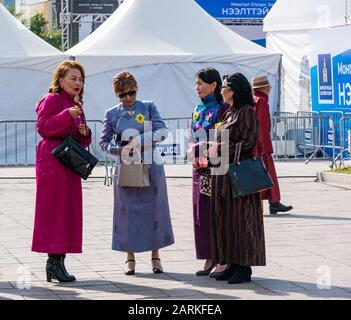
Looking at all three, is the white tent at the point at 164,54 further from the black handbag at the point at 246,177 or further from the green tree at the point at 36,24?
the green tree at the point at 36,24

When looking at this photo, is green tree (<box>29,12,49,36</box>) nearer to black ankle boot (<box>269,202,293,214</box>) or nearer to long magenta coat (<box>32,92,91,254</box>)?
black ankle boot (<box>269,202,293,214</box>)

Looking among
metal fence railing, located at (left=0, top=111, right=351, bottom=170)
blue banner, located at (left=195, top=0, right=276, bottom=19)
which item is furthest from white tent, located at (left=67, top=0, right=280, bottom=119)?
blue banner, located at (left=195, top=0, right=276, bottom=19)

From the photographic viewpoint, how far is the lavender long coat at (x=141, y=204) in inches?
356

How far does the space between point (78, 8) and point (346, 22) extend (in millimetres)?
38015

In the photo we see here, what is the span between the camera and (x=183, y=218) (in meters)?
12.9

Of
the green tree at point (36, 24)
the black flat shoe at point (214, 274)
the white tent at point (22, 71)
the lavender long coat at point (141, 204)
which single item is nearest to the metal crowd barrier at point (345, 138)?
the white tent at point (22, 71)

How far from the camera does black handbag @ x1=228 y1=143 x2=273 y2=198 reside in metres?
8.30

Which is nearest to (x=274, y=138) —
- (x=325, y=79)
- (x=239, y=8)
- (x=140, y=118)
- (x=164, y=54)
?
(x=325, y=79)

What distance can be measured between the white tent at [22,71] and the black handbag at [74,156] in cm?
1363

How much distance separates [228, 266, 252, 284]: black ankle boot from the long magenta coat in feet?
4.24

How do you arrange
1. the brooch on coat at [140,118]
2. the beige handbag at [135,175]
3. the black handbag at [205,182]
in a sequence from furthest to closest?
the brooch on coat at [140,118] → the beige handbag at [135,175] → the black handbag at [205,182]

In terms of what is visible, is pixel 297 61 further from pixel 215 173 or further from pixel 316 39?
pixel 215 173

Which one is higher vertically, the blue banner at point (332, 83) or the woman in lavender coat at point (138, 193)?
the blue banner at point (332, 83)
